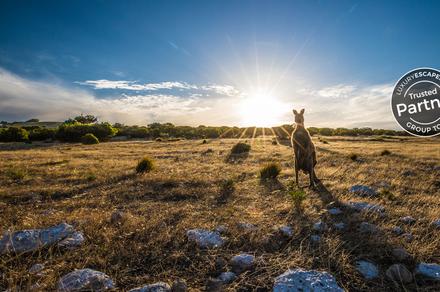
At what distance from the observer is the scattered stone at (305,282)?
304 centimetres

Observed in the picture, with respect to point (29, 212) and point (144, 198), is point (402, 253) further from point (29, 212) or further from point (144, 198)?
point (29, 212)

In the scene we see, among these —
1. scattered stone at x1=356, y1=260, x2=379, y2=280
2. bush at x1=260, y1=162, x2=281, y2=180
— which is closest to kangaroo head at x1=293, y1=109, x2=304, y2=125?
bush at x1=260, y1=162, x2=281, y2=180

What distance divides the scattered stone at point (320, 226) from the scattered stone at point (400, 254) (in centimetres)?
108

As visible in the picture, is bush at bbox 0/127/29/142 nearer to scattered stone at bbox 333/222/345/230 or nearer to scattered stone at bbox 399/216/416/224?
scattered stone at bbox 333/222/345/230

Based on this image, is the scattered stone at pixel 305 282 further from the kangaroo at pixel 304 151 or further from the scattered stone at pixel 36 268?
the kangaroo at pixel 304 151

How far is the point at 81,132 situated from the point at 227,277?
44908 millimetres

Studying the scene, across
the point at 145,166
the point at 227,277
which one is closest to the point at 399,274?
the point at 227,277

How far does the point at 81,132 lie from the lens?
139 feet

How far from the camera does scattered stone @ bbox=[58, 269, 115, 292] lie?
9.66ft

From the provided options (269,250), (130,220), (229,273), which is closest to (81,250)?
(130,220)

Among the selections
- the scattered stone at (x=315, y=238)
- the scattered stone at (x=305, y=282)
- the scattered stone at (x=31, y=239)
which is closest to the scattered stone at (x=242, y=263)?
the scattered stone at (x=305, y=282)

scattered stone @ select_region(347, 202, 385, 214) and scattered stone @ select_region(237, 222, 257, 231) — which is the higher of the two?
scattered stone @ select_region(347, 202, 385, 214)

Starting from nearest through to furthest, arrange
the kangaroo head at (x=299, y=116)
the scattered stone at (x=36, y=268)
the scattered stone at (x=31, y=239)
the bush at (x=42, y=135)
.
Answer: the scattered stone at (x=36, y=268)
the scattered stone at (x=31, y=239)
the kangaroo head at (x=299, y=116)
the bush at (x=42, y=135)

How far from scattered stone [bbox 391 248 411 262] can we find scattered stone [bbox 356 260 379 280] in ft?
1.44
